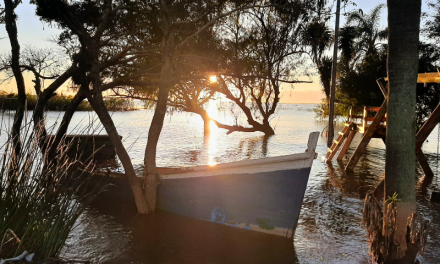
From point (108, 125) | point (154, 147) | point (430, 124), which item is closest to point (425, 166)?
point (430, 124)

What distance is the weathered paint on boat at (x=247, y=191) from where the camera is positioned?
19.7 feet

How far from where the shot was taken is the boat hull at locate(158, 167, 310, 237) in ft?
20.0

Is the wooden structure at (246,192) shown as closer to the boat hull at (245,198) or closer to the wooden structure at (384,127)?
the boat hull at (245,198)

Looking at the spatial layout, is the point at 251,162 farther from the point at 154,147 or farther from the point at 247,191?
the point at 154,147

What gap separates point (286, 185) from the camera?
609 cm

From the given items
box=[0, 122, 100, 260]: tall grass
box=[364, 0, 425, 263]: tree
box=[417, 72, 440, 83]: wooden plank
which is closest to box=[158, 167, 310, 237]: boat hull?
box=[364, 0, 425, 263]: tree

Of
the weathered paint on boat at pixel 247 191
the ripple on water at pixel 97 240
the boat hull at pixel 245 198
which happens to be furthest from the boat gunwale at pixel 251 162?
the ripple on water at pixel 97 240

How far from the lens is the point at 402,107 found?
4.38 m

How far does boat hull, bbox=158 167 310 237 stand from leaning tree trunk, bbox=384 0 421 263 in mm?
1686

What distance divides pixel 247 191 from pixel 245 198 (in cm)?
14

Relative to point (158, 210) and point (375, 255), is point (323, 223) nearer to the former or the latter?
point (375, 255)

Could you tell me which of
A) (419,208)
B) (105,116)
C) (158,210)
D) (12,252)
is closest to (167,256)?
(158,210)

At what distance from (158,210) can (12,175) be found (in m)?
3.57

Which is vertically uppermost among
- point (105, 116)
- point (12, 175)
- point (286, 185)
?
point (105, 116)
